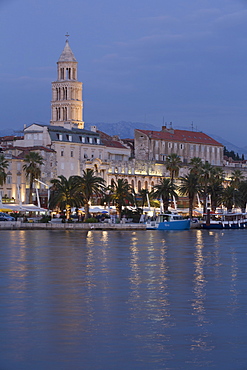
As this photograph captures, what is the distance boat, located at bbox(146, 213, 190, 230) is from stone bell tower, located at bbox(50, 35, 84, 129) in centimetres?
5276

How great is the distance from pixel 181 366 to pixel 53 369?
315 cm

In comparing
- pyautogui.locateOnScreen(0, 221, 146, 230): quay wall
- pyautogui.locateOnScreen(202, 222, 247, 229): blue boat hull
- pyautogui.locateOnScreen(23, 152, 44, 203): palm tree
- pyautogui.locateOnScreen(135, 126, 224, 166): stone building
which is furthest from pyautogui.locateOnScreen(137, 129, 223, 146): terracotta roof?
pyautogui.locateOnScreen(0, 221, 146, 230): quay wall

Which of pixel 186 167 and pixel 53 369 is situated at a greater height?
pixel 186 167

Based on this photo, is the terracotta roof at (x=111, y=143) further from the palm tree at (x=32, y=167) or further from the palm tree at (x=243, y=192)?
the palm tree at (x=32, y=167)

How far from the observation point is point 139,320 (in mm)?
24281

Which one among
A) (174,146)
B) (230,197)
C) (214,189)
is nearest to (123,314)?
(230,197)

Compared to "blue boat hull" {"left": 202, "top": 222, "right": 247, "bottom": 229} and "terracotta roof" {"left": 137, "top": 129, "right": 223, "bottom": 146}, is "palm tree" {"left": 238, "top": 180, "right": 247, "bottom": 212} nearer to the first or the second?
"blue boat hull" {"left": 202, "top": 222, "right": 247, "bottom": 229}

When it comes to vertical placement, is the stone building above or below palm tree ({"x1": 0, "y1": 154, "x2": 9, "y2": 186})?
above

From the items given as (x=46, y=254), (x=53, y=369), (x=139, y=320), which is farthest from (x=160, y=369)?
(x=46, y=254)

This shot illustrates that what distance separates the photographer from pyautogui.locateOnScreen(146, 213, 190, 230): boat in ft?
326

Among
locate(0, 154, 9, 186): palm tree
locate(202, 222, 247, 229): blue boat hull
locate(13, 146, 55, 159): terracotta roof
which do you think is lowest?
locate(202, 222, 247, 229): blue boat hull

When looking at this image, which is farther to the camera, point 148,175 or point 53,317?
point 148,175

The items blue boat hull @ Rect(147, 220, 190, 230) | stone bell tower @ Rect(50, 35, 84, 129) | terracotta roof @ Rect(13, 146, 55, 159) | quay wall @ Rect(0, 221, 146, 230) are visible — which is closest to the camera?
quay wall @ Rect(0, 221, 146, 230)

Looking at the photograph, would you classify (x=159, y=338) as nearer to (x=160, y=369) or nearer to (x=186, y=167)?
(x=160, y=369)
